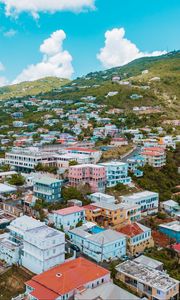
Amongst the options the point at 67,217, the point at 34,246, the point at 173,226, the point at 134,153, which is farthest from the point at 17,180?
the point at 134,153

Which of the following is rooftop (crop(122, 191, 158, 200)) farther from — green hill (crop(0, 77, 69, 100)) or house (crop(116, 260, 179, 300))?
green hill (crop(0, 77, 69, 100))

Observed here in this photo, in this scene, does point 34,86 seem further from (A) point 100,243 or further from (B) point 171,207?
(A) point 100,243

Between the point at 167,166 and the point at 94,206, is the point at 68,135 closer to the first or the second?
the point at 167,166

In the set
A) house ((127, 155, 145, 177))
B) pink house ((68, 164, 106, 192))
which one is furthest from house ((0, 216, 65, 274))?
house ((127, 155, 145, 177))

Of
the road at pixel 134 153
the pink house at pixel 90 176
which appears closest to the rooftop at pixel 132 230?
the pink house at pixel 90 176

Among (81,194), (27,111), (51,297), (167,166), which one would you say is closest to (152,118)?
(167,166)

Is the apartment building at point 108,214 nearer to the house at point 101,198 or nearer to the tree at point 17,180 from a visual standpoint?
the house at point 101,198
